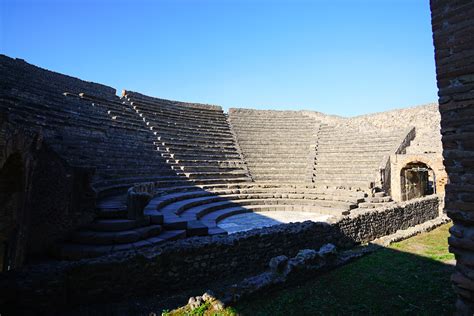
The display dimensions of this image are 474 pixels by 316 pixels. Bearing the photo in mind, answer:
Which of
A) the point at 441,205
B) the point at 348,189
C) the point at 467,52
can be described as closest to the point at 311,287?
the point at 467,52

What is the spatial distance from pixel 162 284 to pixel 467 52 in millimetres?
5247

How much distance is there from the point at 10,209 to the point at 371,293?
6.51 m

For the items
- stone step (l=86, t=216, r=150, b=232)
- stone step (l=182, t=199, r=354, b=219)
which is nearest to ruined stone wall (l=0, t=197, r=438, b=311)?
stone step (l=86, t=216, r=150, b=232)

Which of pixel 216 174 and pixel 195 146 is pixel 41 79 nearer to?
pixel 195 146

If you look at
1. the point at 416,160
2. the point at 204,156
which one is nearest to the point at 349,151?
the point at 416,160

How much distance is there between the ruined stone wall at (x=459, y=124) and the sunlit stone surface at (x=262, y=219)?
20.3ft

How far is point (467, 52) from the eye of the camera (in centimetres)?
274

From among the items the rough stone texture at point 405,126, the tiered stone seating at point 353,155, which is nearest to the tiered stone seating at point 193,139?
the tiered stone seating at point 353,155

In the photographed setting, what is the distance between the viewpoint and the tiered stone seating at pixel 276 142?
1663 cm

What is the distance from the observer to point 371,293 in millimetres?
4301

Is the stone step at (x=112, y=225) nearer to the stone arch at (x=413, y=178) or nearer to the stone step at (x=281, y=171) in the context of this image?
the stone step at (x=281, y=171)

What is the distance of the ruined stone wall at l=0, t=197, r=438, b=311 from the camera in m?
4.01

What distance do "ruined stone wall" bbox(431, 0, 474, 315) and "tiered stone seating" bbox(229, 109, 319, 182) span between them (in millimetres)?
12995

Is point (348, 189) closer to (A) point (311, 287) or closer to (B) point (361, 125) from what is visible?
(B) point (361, 125)
